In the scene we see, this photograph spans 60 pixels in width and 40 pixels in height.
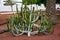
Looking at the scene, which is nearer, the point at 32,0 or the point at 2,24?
the point at 32,0

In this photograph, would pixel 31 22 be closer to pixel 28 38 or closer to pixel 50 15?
pixel 28 38

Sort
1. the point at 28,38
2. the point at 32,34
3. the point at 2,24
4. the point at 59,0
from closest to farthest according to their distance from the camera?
the point at 28,38
the point at 32,34
the point at 2,24
the point at 59,0

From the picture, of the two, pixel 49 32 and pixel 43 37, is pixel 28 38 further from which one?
pixel 49 32

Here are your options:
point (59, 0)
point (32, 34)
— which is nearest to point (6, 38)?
point (32, 34)

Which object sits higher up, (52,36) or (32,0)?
(32,0)

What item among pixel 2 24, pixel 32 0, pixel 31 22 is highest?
pixel 32 0

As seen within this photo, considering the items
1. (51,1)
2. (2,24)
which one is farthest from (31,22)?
(2,24)

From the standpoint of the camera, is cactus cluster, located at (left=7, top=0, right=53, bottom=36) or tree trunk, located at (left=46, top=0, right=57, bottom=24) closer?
cactus cluster, located at (left=7, top=0, right=53, bottom=36)

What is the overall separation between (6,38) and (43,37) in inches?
41.4

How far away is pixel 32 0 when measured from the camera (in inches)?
280

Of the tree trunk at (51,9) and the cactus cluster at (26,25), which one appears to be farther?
the tree trunk at (51,9)

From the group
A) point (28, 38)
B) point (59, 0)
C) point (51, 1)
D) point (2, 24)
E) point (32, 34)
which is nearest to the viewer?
point (28, 38)

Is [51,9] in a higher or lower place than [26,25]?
higher

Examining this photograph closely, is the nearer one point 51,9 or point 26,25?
point 26,25
